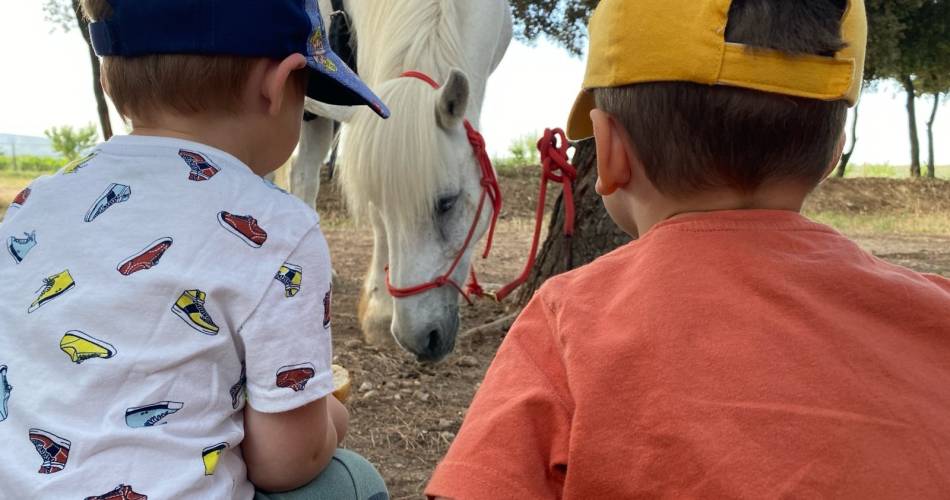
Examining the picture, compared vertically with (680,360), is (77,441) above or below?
below

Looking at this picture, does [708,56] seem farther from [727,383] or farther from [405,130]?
[405,130]

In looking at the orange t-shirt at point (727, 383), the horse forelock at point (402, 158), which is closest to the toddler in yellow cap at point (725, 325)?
the orange t-shirt at point (727, 383)

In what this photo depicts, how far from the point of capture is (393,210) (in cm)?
276

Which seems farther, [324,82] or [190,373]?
[324,82]

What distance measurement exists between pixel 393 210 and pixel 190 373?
1796 mm

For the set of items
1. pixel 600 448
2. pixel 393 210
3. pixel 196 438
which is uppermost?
pixel 600 448

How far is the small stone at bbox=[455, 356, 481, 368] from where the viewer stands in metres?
3.45

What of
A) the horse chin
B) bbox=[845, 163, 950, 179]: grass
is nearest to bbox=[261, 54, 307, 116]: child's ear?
the horse chin

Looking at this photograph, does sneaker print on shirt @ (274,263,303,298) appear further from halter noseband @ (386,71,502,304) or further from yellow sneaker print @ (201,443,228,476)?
halter noseband @ (386,71,502,304)

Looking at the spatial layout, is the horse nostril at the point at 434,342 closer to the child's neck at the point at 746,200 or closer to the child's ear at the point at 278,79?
the child's ear at the point at 278,79

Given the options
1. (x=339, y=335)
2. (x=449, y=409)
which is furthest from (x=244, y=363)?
(x=339, y=335)

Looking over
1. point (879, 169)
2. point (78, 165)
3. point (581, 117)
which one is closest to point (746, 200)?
point (581, 117)

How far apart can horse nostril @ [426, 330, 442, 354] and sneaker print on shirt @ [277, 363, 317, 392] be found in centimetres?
183

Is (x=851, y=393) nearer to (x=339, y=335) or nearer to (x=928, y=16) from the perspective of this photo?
(x=339, y=335)
